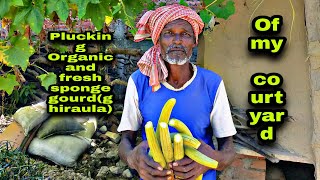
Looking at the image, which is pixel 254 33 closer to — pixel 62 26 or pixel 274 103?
pixel 274 103

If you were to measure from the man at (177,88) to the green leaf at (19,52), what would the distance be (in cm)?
75

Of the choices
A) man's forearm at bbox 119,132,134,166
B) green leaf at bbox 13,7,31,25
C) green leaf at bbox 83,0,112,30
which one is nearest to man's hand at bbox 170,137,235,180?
man's forearm at bbox 119,132,134,166

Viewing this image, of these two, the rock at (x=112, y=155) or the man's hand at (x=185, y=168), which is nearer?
the man's hand at (x=185, y=168)

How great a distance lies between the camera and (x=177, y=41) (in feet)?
7.49

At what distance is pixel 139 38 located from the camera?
2.45 metres

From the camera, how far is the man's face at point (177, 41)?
7.48ft

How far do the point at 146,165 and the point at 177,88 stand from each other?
0.45 meters

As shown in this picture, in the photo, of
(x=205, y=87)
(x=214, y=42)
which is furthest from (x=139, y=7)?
(x=214, y=42)

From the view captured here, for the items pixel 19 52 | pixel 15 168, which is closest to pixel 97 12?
pixel 19 52

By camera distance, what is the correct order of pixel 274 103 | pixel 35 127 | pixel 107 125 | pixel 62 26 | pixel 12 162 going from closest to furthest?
pixel 12 162 < pixel 274 103 < pixel 35 127 < pixel 107 125 < pixel 62 26

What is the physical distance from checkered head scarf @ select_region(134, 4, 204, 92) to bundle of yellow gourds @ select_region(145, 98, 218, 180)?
0.29 m

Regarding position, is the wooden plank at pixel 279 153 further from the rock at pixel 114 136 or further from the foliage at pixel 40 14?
the rock at pixel 114 136

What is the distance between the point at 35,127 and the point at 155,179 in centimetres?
289

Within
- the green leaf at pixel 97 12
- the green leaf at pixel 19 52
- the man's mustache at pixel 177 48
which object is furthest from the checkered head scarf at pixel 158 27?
the green leaf at pixel 19 52
